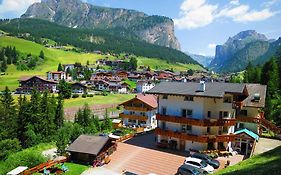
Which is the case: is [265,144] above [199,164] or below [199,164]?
above

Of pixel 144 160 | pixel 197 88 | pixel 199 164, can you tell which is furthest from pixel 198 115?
pixel 144 160

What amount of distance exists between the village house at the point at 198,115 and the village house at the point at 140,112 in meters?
26.3

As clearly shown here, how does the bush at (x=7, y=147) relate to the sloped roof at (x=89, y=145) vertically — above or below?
below

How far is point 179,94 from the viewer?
41875mm

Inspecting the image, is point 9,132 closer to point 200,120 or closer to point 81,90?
point 200,120

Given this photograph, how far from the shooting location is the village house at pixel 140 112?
71312 millimetres

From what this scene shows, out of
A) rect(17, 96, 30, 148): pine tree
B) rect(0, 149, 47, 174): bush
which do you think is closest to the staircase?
rect(0, 149, 47, 174): bush

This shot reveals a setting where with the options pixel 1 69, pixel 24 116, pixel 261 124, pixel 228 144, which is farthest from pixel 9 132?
pixel 1 69

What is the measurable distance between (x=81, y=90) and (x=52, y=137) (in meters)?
72.6

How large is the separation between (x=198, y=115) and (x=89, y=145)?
586 inches

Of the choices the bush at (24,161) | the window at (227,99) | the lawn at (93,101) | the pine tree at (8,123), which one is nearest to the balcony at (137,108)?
the pine tree at (8,123)

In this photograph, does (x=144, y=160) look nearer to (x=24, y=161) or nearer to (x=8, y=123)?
(x=24, y=161)

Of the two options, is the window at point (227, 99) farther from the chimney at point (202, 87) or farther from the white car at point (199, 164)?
the white car at point (199, 164)

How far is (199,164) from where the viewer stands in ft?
112
